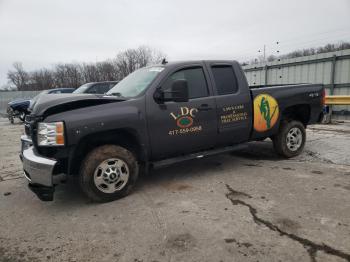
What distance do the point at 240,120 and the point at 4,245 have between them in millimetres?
3868

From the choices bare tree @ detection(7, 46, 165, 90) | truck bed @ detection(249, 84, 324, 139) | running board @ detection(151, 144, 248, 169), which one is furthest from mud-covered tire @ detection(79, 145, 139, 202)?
bare tree @ detection(7, 46, 165, 90)

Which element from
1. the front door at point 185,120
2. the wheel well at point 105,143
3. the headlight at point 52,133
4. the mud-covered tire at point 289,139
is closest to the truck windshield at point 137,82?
the front door at point 185,120

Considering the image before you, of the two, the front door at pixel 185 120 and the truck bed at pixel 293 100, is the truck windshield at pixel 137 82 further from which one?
the truck bed at pixel 293 100

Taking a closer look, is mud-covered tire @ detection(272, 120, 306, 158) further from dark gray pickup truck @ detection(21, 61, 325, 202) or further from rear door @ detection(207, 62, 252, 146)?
rear door @ detection(207, 62, 252, 146)

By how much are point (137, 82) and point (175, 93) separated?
0.91 metres

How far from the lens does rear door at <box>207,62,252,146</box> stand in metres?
5.04

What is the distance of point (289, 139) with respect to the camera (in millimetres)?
6051

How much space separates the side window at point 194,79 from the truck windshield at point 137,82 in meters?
0.30

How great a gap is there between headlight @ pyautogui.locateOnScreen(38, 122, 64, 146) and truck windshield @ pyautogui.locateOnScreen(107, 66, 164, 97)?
126 cm

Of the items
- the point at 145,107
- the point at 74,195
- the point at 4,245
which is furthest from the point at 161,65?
the point at 4,245

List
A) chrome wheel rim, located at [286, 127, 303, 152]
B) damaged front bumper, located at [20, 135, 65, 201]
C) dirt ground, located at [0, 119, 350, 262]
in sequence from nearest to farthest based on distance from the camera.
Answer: dirt ground, located at [0, 119, 350, 262] < damaged front bumper, located at [20, 135, 65, 201] < chrome wheel rim, located at [286, 127, 303, 152]

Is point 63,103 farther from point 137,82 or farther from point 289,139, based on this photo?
point 289,139

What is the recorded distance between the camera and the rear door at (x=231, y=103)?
504cm

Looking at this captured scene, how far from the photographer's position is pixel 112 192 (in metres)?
4.17
